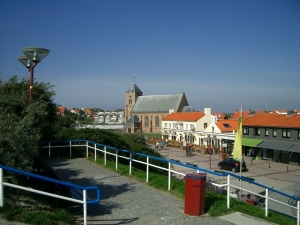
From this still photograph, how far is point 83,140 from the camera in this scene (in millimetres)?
13758

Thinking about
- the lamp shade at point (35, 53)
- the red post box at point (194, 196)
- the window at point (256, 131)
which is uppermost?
the lamp shade at point (35, 53)

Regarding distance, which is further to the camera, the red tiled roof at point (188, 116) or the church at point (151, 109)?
the church at point (151, 109)

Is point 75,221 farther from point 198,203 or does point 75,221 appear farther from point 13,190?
point 198,203

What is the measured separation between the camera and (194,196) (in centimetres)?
609

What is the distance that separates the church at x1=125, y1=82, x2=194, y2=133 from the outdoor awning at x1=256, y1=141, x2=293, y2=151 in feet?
148

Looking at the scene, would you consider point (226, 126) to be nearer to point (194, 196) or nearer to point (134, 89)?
point (194, 196)

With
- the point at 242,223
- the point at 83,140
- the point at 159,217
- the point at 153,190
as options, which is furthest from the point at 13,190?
the point at 83,140

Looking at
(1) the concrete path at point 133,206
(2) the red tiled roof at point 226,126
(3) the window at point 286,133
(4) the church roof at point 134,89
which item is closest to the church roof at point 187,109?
(4) the church roof at point 134,89

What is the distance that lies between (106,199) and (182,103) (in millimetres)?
78626

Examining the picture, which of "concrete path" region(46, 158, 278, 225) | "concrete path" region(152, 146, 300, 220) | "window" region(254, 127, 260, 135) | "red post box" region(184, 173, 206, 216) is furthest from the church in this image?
"red post box" region(184, 173, 206, 216)

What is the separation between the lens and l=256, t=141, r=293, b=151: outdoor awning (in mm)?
33125

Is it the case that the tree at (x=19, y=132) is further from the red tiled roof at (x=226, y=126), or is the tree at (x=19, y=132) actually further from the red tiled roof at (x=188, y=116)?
the red tiled roof at (x=188, y=116)

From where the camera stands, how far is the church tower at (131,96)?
99806mm

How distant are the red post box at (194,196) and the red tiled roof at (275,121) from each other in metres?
31.1
